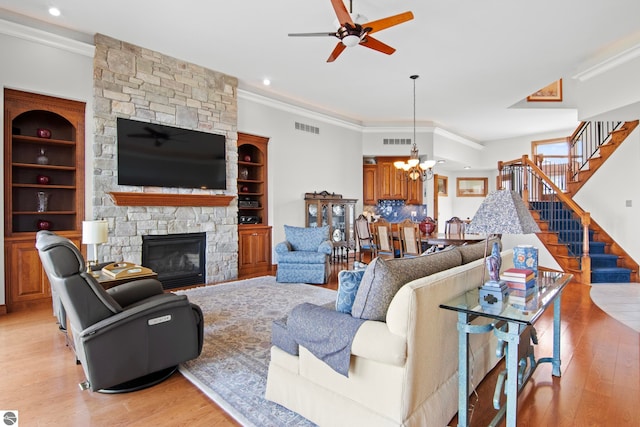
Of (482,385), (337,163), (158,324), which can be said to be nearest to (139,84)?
(158,324)

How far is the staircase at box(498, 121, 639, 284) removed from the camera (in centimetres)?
584

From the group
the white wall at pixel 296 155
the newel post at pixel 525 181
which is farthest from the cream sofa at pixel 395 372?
the newel post at pixel 525 181

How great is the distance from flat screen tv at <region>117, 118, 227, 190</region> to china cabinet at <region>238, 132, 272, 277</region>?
724mm

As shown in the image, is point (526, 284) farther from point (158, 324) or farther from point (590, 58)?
point (590, 58)

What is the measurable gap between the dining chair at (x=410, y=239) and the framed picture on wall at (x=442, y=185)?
6.00 metres

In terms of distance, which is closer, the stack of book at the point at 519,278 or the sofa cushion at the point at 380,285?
the sofa cushion at the point at 380,285

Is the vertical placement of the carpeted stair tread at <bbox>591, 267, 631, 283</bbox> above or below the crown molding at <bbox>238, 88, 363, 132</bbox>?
below

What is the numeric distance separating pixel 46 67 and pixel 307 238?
4.23 meters

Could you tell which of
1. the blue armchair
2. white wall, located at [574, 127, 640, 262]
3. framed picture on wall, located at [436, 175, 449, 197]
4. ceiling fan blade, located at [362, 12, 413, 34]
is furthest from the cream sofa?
framed picture on wall, located at [436, 175, 449, 197]

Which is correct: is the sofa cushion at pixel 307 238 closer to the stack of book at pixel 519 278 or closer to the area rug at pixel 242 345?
the area rug at pixel 242 345

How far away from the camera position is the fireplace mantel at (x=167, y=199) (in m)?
4.73

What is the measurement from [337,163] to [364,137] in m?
1.26

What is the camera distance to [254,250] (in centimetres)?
656

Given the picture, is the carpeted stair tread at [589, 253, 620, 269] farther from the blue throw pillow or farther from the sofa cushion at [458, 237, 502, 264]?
the blue throw pillow
